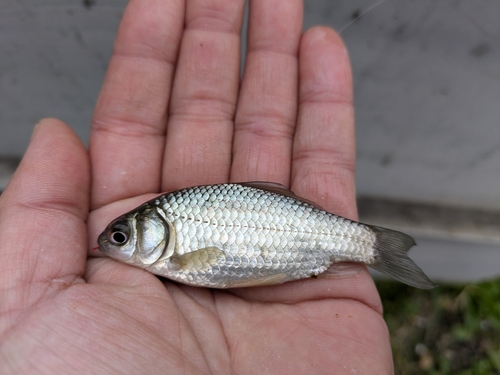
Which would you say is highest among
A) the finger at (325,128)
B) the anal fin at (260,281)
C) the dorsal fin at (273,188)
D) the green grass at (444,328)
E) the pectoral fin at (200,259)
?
the finger at (325,128)

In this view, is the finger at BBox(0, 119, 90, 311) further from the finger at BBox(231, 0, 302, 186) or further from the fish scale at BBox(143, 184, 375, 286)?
the finger at BBox(231, 0, 302, 186)

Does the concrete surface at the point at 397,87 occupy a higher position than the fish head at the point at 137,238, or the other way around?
the concrete surface at the point at 397,87

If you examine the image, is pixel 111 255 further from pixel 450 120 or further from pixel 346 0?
pixel 450 120

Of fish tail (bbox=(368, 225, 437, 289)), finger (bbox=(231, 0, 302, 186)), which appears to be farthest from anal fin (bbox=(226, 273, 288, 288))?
finger (bbox=(231, 0, 302, 186))

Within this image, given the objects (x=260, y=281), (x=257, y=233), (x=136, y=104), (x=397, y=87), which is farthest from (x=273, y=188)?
(x=397, y=87)

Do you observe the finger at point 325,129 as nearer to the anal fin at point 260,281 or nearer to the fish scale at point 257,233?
the fish scale at point 257,233

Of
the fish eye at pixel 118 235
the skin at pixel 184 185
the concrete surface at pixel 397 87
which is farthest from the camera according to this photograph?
the concrete surface at pixel 397 87

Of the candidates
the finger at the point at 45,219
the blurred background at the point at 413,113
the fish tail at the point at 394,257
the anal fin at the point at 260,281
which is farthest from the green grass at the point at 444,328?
the finger at the point at 45,219

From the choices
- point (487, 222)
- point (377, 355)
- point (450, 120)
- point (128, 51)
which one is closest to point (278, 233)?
point (377, 355)
